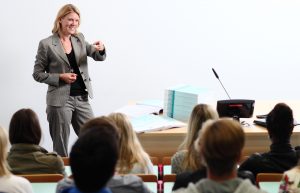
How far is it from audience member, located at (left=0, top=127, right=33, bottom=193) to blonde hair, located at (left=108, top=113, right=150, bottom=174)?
1.65 ft

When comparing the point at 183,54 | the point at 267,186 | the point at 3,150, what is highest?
the point at 183,54

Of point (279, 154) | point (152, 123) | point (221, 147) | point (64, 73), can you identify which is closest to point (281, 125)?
point (279, 154)

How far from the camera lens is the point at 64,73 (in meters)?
4.56

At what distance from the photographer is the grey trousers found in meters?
4.61

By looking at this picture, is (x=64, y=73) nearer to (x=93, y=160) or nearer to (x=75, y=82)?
(x=75, y=82)

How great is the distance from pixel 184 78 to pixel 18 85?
1.85 metres

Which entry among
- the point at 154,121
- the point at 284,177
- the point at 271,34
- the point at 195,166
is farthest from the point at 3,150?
the point at 271,34

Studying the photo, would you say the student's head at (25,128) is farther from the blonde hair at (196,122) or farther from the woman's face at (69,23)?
the woman's face at (69,23)

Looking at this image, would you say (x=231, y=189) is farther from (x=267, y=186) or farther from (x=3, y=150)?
(x=3, y=150)

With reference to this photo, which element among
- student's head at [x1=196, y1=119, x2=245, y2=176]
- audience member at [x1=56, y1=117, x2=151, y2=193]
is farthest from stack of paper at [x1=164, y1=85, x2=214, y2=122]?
audience member at [x1=56, y1=117, x2=151, y2=193]

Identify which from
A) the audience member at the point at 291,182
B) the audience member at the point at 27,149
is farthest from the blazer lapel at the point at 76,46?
the audience member at the point at 291,182

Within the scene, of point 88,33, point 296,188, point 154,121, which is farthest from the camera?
point 88,33

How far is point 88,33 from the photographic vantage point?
228 inches

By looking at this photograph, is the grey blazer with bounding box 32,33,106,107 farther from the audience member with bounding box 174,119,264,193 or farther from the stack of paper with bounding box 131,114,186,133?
the audience member with bounding box 174,119,264,193
